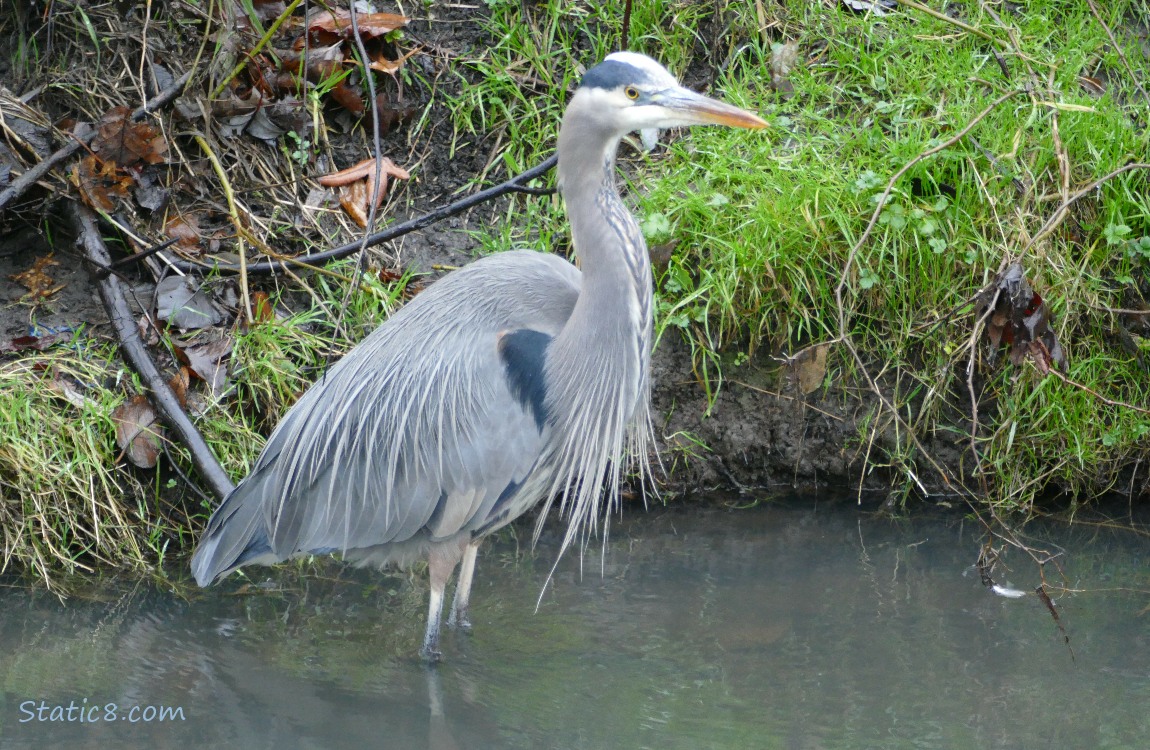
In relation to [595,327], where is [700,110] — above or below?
above

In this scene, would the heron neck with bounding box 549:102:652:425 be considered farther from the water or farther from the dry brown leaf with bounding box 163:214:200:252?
the dry brown leaf with bounding box 163:214:200:252

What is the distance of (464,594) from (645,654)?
59 centimetres

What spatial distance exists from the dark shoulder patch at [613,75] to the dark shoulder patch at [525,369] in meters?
0.77

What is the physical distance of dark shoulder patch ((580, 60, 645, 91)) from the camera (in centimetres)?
310

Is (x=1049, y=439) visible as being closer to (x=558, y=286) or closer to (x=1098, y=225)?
(x=1098, y=225)

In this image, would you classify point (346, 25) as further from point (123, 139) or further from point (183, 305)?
point (183, 305)

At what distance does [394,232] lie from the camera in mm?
4309

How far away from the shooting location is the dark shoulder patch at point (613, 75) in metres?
3.10

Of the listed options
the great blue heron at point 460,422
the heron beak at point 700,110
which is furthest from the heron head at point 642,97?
the great blue heron at point 460,422

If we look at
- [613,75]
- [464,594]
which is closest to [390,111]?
[613,75]

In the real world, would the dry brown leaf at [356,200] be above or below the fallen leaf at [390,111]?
below

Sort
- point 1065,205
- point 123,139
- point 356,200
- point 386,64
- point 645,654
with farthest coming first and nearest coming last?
point 386,64 < point 356,200 < point 123,139 < point 1065,205 < point 645,654

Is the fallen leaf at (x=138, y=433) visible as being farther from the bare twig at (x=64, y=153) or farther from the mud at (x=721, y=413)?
the bare twig at (x=64, y=153)

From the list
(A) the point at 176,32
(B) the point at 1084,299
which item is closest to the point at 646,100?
(B) the point at 1084,299
